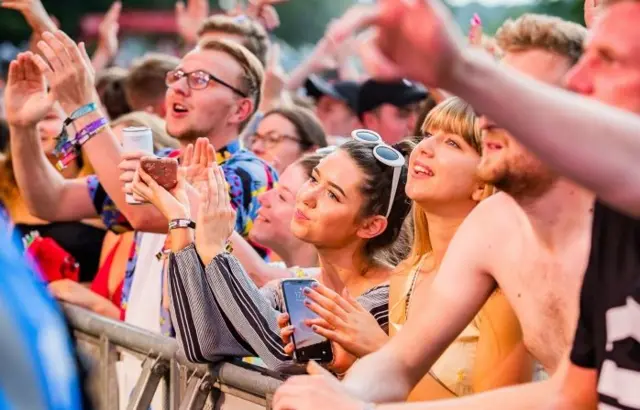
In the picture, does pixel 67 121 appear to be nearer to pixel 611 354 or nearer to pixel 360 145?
pixel 360 145

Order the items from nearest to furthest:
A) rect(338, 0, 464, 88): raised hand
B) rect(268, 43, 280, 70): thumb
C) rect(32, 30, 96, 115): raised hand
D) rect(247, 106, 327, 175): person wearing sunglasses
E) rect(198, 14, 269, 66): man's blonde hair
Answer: rect(338, 0, 464, 88): raised hand < rect(32, 30, 96, 115): raised hand < rect(247, 106, 327, 175): person wearing sunglasses < rect(198, 14, 269, 66): man's blonde hair < rect(268, 43, 280, 70): thumb

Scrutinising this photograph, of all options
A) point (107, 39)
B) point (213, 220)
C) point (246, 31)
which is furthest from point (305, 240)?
point (107, 39)

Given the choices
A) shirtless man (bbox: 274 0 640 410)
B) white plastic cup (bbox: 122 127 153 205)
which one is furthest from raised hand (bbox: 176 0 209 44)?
shirtless man (bbox: 274 0 640 410)

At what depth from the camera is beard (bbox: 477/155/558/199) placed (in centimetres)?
281

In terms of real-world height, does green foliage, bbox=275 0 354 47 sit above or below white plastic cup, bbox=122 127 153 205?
below

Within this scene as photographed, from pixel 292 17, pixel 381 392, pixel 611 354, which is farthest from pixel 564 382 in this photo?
pixel 292 17

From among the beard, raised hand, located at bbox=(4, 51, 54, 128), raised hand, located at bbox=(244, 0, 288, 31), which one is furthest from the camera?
raised hand, located at bbox=(244, 0, 288, 31)

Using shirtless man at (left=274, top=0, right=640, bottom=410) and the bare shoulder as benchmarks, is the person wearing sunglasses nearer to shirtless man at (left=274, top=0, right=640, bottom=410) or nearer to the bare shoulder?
the bare shoulder

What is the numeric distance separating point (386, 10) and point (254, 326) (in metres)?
2.27

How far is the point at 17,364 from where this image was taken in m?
1.69

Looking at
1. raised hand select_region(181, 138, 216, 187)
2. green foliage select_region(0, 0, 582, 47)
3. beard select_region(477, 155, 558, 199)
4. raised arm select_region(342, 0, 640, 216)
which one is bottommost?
green foliage select_region(0, 0, 582, 47)

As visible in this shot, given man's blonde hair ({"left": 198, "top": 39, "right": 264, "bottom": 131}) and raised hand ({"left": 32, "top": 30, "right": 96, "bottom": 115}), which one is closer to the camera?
raised hand ({"left": 32, "top": 30, "right": 96, "bottom": 115})

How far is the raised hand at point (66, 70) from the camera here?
5.29m

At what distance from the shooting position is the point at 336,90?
817 centimetres
